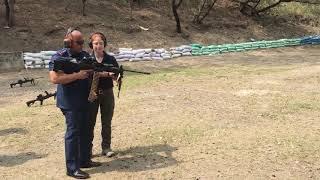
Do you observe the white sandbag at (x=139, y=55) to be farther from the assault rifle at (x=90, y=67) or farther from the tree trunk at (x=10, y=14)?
the assault rifle at (x=90, y=67)

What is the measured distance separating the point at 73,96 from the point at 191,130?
2948 millimetres

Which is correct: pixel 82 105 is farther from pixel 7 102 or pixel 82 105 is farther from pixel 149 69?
pixel 149 69

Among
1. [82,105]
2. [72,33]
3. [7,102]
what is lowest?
[7,102]

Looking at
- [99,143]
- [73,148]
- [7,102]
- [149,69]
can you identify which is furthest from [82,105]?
[149,69]

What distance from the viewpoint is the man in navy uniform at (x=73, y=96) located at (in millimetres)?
6227

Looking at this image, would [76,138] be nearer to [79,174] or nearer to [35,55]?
[79,174]

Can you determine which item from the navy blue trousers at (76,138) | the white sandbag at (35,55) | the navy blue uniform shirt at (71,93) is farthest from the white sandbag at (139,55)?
the navy blue uniform shirt at (71,93)

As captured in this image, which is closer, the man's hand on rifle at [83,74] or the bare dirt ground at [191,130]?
the man's hand on rifle at [83,74]

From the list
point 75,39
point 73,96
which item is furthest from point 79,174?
point 75,39

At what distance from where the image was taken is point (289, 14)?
30.1m

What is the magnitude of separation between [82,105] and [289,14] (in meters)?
25.5

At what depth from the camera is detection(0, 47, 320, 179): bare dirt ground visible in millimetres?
6973

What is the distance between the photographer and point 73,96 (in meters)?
6.37

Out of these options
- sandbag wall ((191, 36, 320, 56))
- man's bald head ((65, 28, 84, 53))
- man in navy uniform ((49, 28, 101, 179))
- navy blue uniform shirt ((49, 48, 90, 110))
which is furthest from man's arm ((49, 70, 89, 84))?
sandbag wall ((191, 36, 320, 56))
